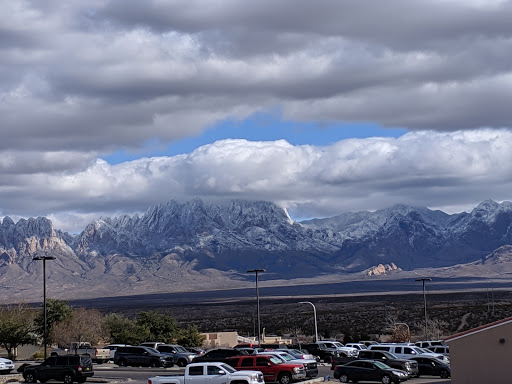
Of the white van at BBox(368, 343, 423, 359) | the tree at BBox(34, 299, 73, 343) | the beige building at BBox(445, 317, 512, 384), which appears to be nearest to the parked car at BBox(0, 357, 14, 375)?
the white van at BBox(368, 343, 423, 359)

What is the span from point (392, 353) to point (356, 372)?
9.53 m

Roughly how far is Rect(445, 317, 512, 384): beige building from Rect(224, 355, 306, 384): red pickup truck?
845cm

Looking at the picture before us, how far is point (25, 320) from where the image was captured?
92750 millimetres

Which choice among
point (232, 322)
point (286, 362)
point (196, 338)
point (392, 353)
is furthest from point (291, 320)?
point (286, 362)

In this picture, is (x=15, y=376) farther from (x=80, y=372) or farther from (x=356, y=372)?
(x=356, y=372)

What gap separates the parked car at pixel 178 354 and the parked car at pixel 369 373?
57.5 feet

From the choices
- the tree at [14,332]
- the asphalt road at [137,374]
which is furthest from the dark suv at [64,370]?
the tree at [14,332]

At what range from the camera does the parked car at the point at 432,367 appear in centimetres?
5628

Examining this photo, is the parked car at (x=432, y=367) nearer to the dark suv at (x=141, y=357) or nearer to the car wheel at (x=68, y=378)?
the dark suv at (x=141, y=357)

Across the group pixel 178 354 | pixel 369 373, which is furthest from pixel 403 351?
pixel 178 354

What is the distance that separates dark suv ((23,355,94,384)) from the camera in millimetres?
54188

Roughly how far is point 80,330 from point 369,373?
51.1 meters

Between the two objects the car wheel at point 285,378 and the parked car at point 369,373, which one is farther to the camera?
the parked car at point 369,373

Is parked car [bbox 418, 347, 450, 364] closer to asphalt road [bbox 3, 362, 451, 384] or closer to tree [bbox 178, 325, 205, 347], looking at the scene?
asphalt road [bbox 3, 362, 451, 384]
